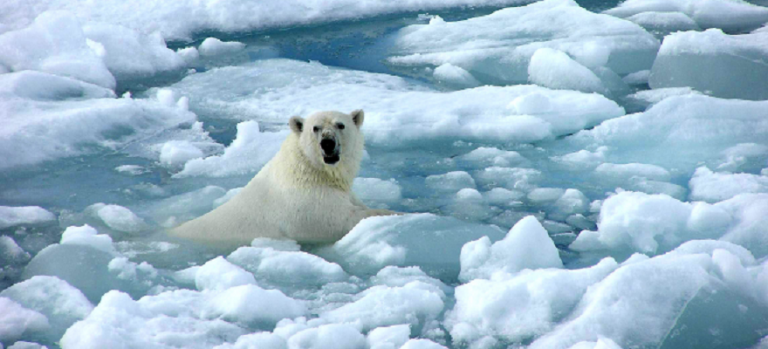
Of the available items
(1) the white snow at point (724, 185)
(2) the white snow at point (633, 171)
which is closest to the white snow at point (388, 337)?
(1) the white snow at point (724, 185)

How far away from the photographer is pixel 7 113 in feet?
18.1

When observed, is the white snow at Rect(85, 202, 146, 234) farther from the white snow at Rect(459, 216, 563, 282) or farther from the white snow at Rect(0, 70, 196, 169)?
the white snow at Rect(459, 216, 563, 282)

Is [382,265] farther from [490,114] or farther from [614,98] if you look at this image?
[614,98]

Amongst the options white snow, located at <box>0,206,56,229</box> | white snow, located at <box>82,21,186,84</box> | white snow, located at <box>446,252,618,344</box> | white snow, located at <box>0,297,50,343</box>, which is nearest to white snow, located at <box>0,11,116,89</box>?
white snow, located at <box>82,21,186,84</box>

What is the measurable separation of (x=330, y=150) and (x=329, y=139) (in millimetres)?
66

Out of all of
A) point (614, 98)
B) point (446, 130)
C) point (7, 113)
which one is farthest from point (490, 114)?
point (7, 113)

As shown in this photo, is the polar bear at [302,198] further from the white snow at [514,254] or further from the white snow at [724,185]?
the white snow at [724,185]

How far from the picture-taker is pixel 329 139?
395 cm

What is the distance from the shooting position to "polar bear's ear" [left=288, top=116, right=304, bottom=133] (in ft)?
13.7

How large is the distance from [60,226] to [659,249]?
320cm

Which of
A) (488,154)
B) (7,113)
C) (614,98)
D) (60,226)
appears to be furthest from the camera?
(614,98)

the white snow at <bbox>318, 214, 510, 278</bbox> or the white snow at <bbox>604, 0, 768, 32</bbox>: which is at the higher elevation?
the white snow at <bbox>318, 214, 510, 278</bbox>

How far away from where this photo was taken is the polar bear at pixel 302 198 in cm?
402

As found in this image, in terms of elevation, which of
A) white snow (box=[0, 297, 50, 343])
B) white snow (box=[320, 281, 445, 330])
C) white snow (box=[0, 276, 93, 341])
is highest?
white snow (box=[0, 297, 50, 343])
